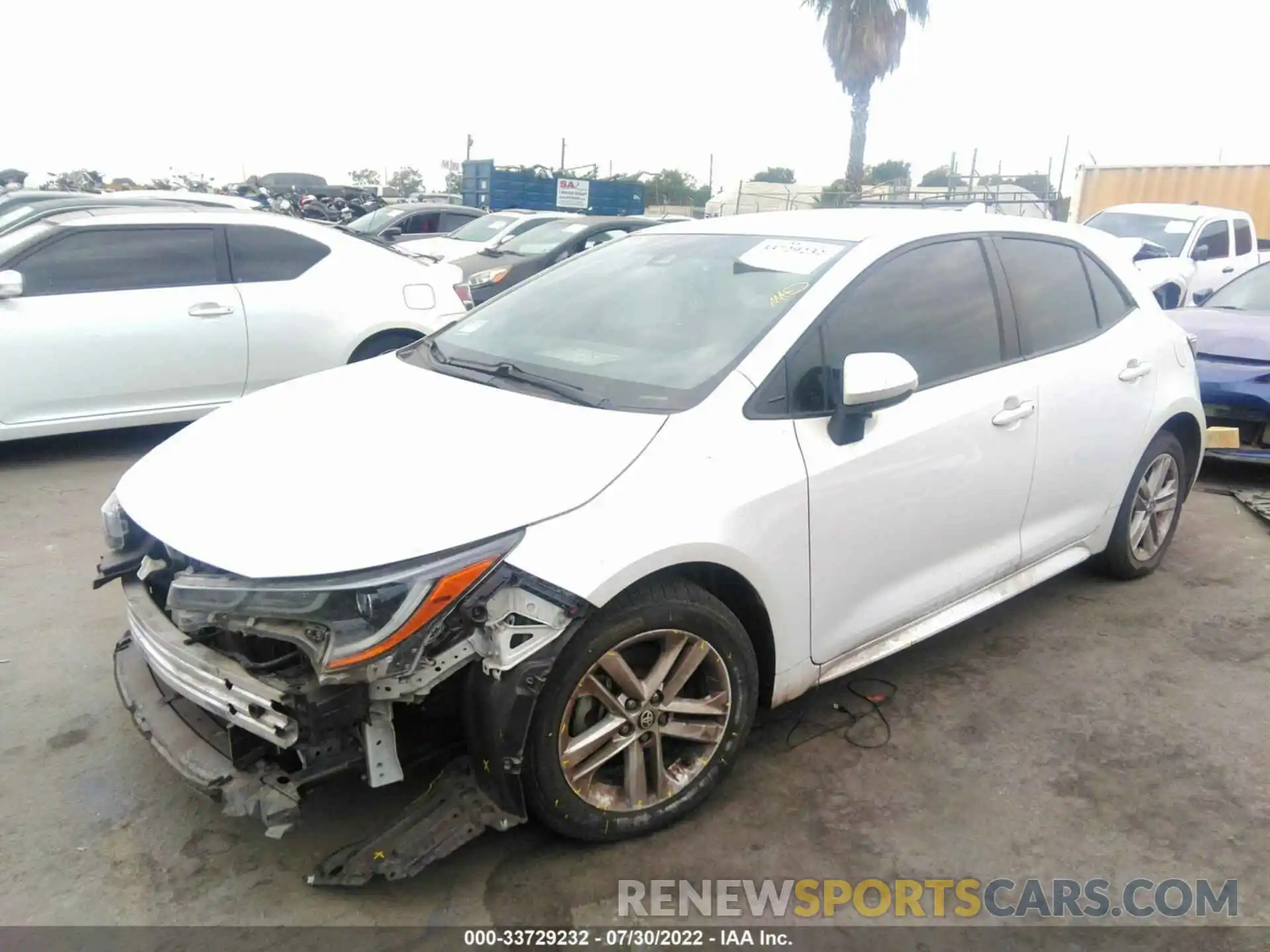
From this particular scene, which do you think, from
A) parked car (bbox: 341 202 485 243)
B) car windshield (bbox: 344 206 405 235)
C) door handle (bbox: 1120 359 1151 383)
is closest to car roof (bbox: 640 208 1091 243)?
door handle (bbox: 1120 359 1151 383)

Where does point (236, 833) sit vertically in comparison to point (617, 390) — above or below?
below

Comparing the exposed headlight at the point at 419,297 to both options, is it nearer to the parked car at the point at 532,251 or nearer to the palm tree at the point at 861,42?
the parked car at the point at 532,251

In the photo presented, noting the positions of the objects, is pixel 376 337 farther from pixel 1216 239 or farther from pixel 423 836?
pixel 1216 239

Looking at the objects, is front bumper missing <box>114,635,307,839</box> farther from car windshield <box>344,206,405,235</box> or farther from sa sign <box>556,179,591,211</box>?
sa sign <box>556,179,591,211</box>

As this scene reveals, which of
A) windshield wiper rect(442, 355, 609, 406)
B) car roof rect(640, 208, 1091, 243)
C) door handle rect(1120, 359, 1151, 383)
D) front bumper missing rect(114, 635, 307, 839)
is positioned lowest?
front bumper missing rect(114, 635, 307, 839)

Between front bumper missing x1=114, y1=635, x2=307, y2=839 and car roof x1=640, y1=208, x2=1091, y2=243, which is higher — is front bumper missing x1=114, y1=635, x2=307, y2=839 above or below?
below

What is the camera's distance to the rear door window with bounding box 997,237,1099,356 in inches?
150

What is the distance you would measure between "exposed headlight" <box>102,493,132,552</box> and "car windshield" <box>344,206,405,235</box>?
12486 mm

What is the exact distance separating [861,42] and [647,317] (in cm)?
2354

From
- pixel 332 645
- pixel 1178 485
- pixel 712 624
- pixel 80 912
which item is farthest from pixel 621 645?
pixel 1178 485

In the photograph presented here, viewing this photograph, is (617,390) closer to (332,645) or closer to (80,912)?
(332,645)

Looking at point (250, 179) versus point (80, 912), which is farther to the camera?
point (250, 179)

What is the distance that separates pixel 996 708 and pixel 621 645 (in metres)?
1.71

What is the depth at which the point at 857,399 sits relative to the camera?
9.47ft
